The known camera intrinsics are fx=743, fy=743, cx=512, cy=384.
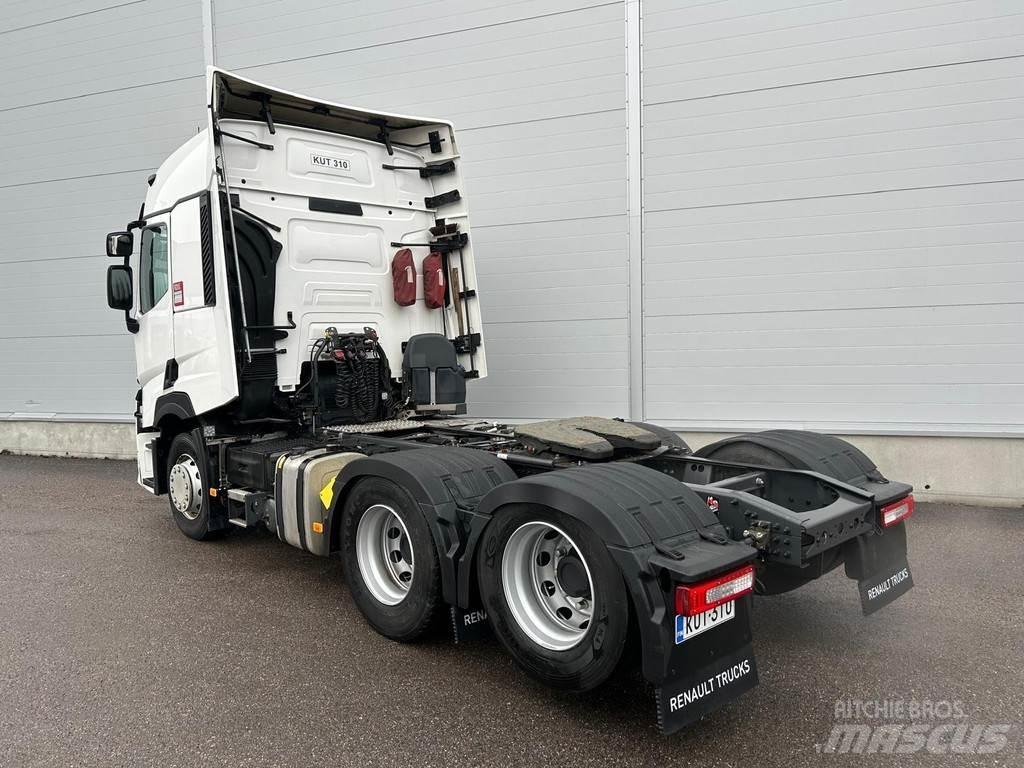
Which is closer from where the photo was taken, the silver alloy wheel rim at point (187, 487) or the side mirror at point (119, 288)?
the silver alloy wheel rim at point (187, 487)

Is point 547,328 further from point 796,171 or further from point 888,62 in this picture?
point 888,62

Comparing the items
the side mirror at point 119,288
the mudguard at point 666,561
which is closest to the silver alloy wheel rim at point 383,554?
the mudguard at point 666,561

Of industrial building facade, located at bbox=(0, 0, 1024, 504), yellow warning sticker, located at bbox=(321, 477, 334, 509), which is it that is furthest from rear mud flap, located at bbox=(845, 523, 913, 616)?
industrial building facade, located at bbox=(0, 0, 1024, 504)

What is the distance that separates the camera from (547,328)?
8555mm

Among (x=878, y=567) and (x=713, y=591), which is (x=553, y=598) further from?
(x=878, y=567)

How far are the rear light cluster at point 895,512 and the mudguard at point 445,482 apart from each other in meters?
1.91

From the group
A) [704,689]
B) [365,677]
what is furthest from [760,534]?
[365,677]

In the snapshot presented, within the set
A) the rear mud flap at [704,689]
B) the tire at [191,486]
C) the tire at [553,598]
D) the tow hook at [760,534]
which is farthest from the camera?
the tire at [191,486]

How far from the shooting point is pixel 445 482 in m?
3.81

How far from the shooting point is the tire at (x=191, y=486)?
5969 mm

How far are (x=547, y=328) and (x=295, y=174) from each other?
11.5 feet

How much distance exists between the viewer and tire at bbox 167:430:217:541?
5969mm

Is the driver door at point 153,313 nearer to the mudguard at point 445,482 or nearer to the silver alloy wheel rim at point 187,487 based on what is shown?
the silver alloy wheel rim at point 187,487

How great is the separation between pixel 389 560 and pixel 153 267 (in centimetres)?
371
